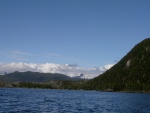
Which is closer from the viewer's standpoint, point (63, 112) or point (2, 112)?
point (2, 112)

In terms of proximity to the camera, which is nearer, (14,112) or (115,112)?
(14,112)

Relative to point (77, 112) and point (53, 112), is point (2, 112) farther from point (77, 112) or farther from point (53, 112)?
point (77, 112)

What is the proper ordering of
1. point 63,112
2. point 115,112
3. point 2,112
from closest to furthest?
point 2,112, point 63,112, point 115,112

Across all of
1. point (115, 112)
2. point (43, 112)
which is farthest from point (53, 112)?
point (115, 112)

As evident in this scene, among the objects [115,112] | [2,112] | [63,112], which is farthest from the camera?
[115,112]

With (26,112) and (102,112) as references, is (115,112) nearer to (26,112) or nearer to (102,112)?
(102,112)

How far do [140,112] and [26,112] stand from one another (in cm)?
3613

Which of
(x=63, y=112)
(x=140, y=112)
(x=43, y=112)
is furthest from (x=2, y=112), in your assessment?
(x=140, y=112)

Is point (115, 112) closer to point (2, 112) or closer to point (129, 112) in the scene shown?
point (129, 112)

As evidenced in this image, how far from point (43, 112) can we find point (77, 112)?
10.4m

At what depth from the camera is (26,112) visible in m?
80.1

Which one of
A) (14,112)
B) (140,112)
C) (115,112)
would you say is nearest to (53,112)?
(14,112)

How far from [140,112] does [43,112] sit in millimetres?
31615

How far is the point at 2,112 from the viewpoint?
7788cm
